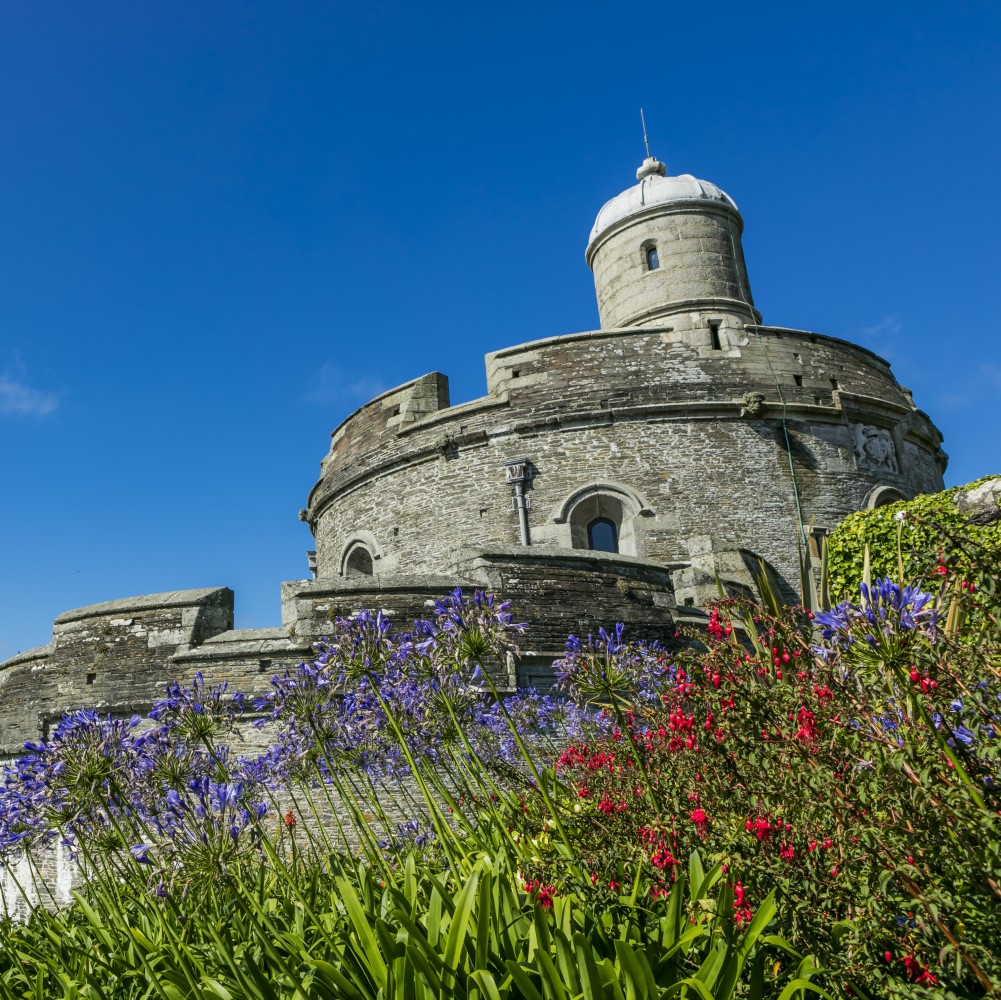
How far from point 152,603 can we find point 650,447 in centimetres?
818

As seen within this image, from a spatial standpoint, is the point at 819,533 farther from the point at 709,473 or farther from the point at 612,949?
the point at 612,949

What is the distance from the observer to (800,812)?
3135mm

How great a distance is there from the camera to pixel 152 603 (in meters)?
9.98

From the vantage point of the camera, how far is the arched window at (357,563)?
16.7 meters

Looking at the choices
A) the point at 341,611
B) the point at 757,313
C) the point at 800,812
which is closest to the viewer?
the point at 800,812

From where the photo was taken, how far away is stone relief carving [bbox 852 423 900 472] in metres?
15.6

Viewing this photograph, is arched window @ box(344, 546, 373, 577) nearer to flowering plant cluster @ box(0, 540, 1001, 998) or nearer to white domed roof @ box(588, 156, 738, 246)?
white domed roof @ box(588, 156, 738, 246)

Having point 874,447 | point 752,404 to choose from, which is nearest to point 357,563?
point 752,404

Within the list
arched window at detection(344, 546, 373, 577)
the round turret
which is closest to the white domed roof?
the round turret

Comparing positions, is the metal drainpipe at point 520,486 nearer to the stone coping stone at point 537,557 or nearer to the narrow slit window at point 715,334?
the stone coping stone at point 537,557

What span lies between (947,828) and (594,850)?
6.25ft

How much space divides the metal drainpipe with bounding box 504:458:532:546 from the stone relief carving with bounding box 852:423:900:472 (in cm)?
585

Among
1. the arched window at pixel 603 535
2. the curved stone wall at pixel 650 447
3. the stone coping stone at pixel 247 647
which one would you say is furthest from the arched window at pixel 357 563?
the stone coping stone at pixel 247 647

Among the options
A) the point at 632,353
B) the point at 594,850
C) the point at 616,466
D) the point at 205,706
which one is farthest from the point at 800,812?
the point at 632,353
